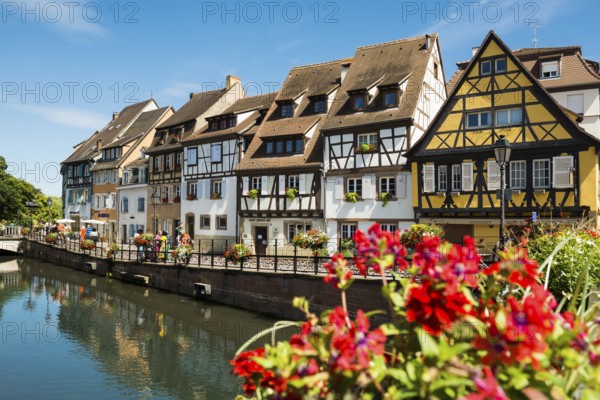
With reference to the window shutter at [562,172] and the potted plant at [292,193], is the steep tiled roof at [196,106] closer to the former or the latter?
the potted plant at [292,193]

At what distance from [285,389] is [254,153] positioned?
28609 mm

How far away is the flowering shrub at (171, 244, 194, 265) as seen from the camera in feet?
77.5

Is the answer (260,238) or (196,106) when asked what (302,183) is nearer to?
(260,238)

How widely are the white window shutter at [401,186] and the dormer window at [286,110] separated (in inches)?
365

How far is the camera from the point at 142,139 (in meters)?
44.1

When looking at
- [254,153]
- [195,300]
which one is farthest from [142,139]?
[195,300]

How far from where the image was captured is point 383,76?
1065 inches

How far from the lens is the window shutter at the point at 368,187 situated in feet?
82.3

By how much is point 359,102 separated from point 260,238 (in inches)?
398

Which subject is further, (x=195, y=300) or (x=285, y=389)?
(x=195, y=300)

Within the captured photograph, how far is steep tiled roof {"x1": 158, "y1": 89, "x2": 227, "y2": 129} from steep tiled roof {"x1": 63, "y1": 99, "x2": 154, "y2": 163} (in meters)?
11.6

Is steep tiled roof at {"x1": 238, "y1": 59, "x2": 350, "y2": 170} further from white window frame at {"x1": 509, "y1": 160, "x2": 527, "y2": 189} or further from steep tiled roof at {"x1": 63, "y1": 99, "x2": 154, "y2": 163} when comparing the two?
steep tiled roof at {"x1": 63, "y1": 99, "x2": 154, "y2": 163}

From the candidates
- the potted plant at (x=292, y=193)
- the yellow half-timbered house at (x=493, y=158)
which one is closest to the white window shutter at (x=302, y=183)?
the potted plant at (x=292, y=193)

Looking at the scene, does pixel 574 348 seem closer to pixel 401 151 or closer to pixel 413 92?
pixel 401 151
